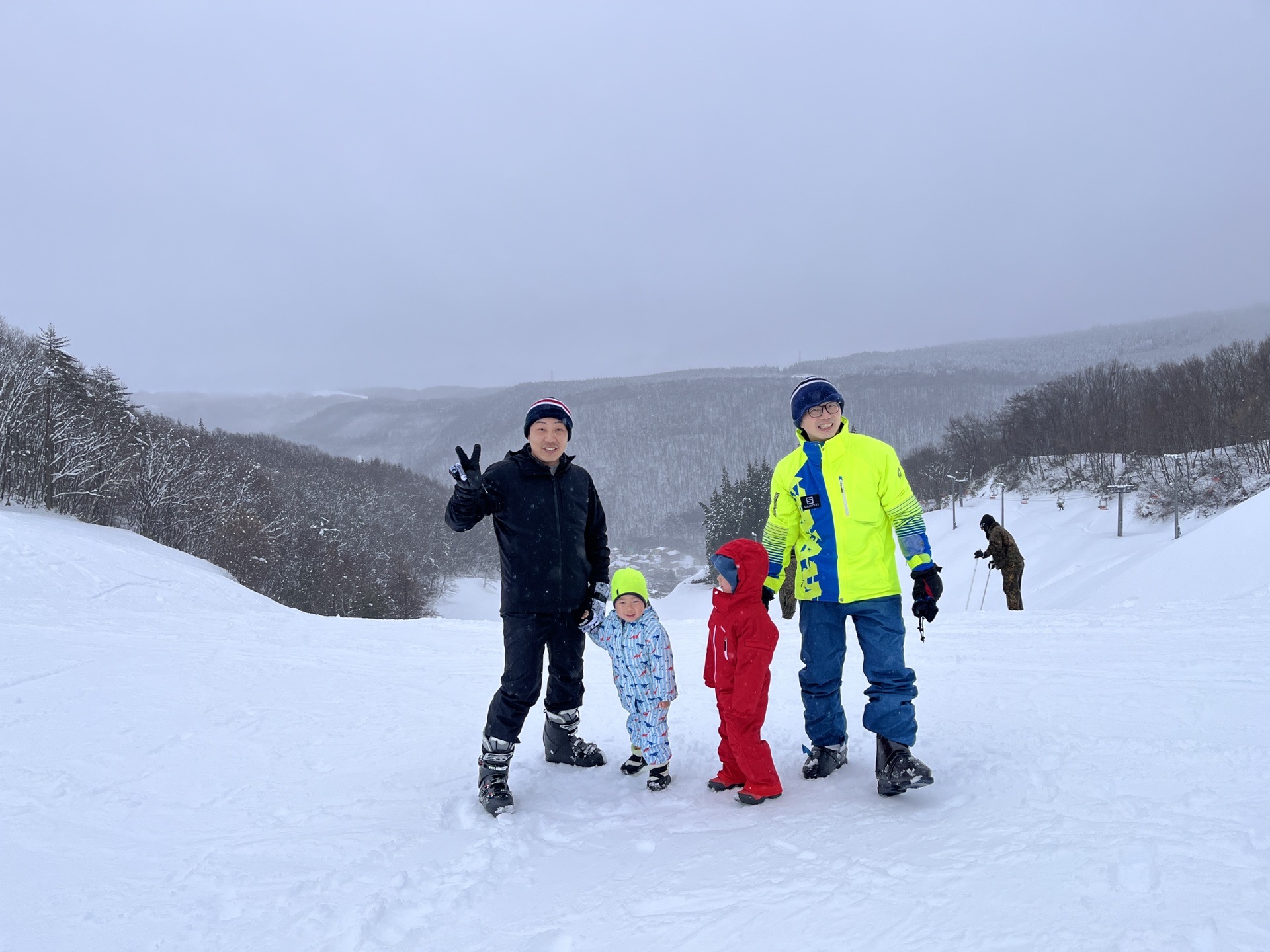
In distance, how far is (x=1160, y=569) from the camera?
893 inches

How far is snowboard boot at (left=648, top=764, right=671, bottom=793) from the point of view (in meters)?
3.76

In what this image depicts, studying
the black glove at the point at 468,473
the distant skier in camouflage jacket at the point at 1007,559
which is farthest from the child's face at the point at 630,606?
the distant skier in camouflage jacket at the point at 1007,559

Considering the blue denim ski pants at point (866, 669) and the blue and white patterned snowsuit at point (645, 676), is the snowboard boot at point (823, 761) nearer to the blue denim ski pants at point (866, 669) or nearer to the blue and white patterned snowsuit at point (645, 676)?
the blue denim ski pants at point (866, 669)

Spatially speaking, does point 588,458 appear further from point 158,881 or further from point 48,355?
point 158,881

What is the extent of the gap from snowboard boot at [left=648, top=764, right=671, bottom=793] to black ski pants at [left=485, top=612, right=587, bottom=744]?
0.72 m

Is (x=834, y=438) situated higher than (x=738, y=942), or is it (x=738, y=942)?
(x=834, y=438)

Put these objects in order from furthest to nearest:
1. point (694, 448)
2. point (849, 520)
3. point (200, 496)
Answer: point (694, 448) → point (200, 496) → point (849, 520)

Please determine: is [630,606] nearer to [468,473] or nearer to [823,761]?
[468,473]

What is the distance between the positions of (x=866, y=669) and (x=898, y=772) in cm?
51

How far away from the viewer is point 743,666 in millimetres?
3557

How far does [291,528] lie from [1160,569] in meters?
59.3

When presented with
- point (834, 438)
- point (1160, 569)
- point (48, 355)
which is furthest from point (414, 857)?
point (48, 355)

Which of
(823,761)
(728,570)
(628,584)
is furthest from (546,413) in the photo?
(823,761)

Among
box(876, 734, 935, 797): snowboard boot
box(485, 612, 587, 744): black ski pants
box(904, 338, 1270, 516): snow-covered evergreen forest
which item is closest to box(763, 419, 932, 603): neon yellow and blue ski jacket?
box(876, 734, 935, 797): snowboard boot
